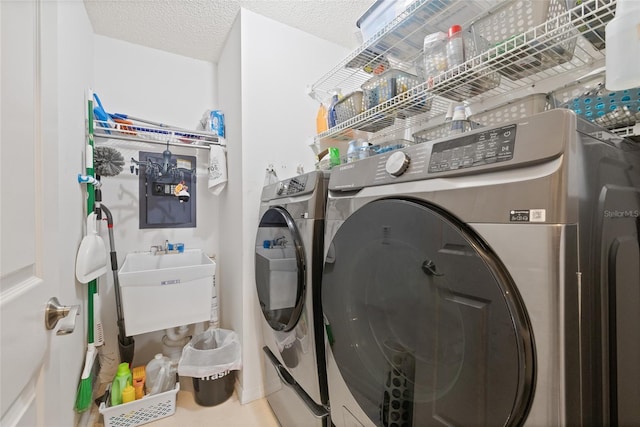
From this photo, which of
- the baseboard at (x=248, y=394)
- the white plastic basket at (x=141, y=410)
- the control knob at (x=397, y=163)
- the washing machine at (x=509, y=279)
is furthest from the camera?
the baseboard at (x=248, y=394)

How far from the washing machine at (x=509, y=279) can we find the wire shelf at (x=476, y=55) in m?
0.38

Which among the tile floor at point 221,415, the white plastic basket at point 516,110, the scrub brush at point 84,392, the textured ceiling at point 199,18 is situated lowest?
the tile floor at point 221,415

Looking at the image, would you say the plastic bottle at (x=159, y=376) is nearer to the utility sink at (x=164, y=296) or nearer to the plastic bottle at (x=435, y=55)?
the utility sink at (x=164, y=296)

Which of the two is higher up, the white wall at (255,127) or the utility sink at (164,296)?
the white wall at (255,127)

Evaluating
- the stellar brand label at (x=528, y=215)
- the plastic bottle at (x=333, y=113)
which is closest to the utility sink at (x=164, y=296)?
the plastic bottle at (x=333, y=113)

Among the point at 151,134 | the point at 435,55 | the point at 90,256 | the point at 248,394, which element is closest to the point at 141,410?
the point at 248,394

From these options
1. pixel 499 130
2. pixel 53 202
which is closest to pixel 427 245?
pixel 499 130

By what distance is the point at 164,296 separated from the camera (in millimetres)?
1521

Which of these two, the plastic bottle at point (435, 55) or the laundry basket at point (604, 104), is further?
the plastic bottle at point (435, 55)

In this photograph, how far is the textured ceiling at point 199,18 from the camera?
65.9 inches

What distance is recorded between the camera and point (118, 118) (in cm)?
178

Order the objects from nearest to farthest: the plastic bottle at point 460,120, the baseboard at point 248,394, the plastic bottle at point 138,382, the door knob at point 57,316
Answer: the door knob at point 57,316
the plastic bottle at point 460,120
the plastic bottle at point 138,382
the baseboard at point 248,394

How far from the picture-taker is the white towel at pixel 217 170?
6.31 feet

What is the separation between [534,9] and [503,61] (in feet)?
0.46
